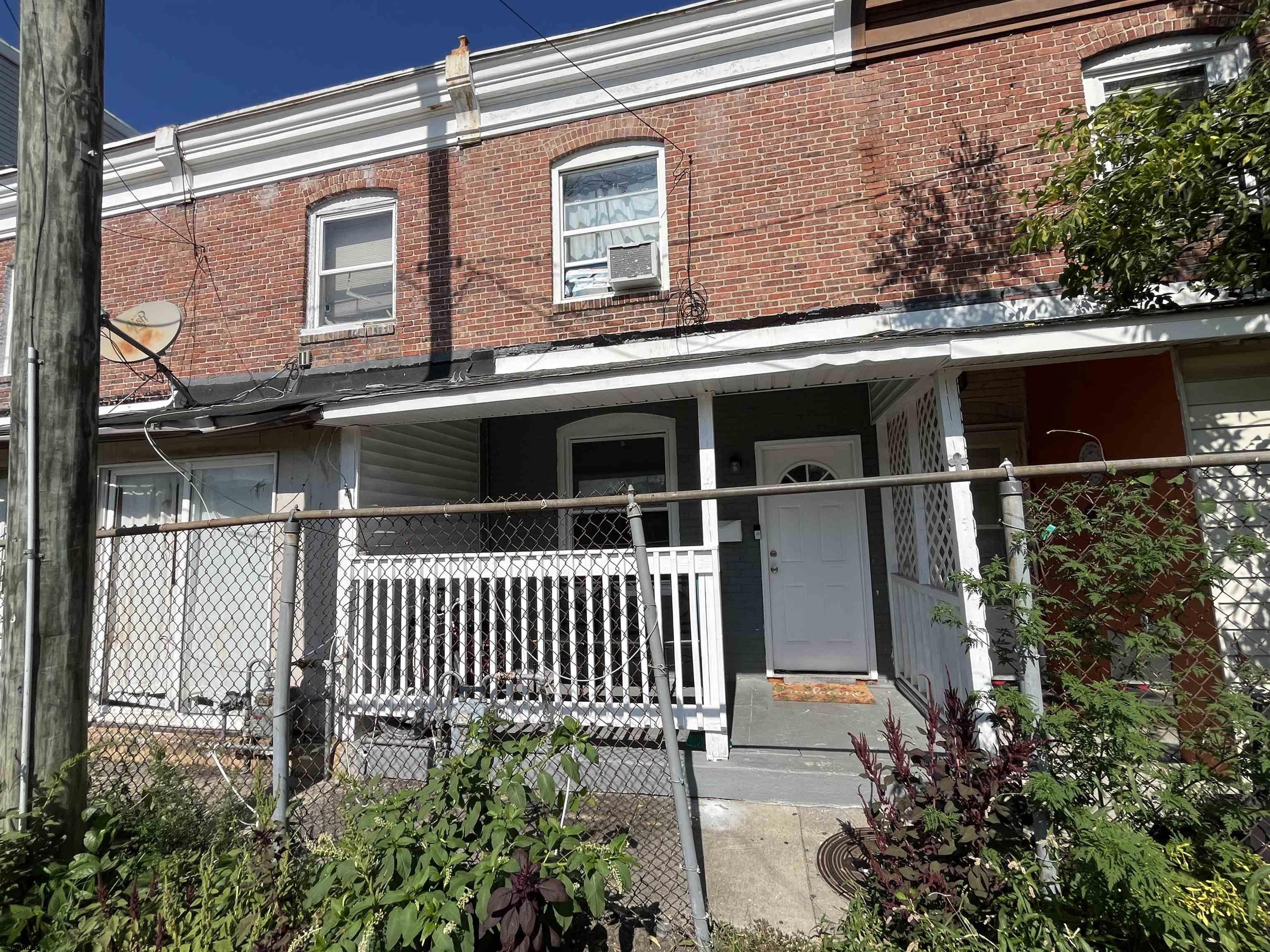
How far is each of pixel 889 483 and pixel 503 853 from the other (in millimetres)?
2184

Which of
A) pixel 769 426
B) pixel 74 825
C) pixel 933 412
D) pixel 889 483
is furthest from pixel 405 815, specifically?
pixel 769 426

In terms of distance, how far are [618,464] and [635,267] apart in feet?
7.98

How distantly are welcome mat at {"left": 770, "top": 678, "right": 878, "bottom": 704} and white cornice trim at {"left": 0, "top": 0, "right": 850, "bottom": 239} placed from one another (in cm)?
596

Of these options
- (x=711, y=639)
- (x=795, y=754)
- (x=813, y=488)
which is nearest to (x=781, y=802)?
(x=795, y=754)

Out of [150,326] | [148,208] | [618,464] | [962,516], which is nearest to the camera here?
[962,516]

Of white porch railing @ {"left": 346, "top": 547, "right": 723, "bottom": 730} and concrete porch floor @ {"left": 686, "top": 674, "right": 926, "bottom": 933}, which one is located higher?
white porch railing @ {"left": 346, "top": 547, "right": 723, "bottom": 730}

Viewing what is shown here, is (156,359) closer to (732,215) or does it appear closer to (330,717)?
(330,717)

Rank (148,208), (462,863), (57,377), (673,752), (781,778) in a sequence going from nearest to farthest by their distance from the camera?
(462,863), (673,752), (57,377), (781,778), (148,208)

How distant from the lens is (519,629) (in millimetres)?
5188

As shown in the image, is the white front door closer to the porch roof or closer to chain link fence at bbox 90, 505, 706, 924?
chain link fence at bbox 90, 505, 706, 924

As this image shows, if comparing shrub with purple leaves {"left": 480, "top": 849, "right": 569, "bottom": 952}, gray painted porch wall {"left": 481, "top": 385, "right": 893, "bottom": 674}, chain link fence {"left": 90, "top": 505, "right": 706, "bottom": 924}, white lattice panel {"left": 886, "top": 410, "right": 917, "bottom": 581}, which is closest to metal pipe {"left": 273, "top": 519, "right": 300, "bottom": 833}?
chain link fence {"left": 90, "top": 505, "right": 706, "bottom": 924}

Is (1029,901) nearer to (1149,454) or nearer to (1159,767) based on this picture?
(1159,767)

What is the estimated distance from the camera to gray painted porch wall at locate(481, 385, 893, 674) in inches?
258

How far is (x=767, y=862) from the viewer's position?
11.1 ft
